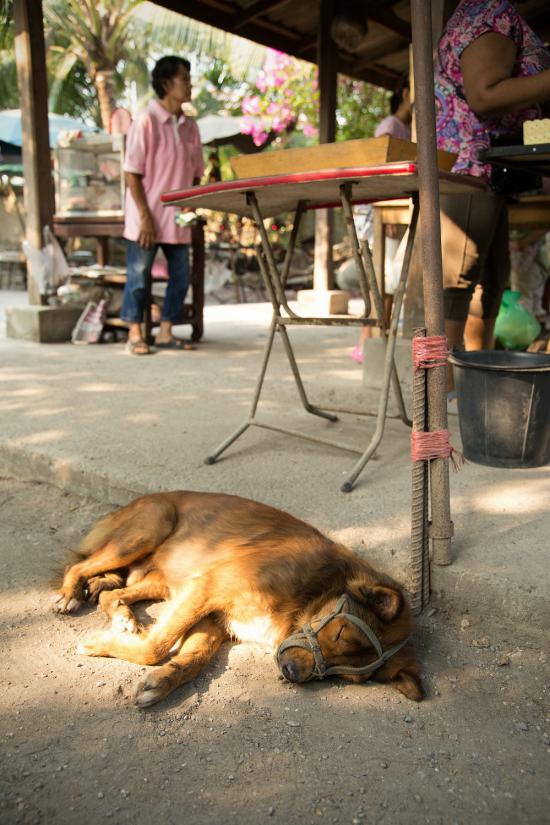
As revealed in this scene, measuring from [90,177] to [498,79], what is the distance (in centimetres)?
482

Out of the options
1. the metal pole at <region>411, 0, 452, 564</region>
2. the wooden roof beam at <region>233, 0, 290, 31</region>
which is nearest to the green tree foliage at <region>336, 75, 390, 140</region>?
the wooden roof beam at <region>233, 0, 290, 31</region>

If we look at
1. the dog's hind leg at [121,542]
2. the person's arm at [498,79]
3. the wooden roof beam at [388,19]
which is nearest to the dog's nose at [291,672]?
the dog's hind leg at [121,542]

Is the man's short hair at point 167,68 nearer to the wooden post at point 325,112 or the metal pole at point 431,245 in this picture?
the wooden post at point 325,112

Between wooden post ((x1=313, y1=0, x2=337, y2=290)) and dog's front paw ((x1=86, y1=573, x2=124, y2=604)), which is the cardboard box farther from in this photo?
wooden post ((x1=313, y1=0, x2=337, y2=290))

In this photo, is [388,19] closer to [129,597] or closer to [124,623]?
[129,597]

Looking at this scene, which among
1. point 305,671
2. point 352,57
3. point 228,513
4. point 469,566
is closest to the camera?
point 305,671

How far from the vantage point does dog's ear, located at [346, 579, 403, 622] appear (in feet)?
6.70

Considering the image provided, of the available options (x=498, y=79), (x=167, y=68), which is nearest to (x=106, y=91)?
(x=167, y=68)

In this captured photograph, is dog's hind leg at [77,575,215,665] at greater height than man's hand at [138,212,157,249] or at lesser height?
lesser

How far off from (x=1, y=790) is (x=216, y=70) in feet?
88.5

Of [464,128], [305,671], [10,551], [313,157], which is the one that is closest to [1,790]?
[305,671]

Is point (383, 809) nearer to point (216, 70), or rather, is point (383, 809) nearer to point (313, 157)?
point (313, 157)

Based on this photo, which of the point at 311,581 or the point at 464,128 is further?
the point at 464,128

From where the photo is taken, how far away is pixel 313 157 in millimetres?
2799
